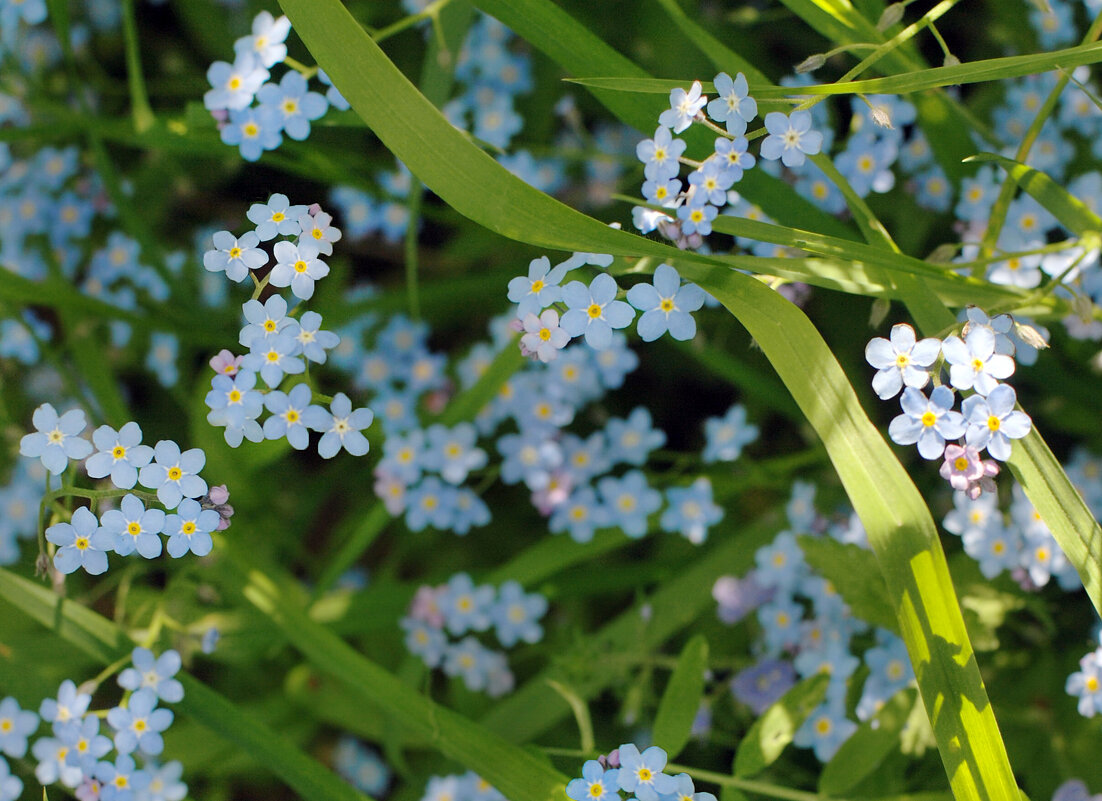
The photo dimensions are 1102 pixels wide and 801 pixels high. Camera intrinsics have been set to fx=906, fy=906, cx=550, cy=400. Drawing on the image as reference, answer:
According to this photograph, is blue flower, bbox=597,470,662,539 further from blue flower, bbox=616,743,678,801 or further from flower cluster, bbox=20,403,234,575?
flower cluster, bbox=20,403,234,575

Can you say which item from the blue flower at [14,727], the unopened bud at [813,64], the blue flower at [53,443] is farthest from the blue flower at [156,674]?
the unopened bud at [813,64]

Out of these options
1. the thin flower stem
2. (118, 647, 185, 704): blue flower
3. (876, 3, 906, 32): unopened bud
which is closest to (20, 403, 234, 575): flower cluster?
(118, 647, 185, 704): blue flower

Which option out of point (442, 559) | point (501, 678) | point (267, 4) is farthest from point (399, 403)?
point (267, 4)

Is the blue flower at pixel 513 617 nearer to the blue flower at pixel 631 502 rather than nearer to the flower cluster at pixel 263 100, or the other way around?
the blue flower at pixel 631 502

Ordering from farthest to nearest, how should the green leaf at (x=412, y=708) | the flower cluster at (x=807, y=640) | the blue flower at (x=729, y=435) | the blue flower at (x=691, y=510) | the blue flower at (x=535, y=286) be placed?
1. the blue flower at (x=729, y=435)
2. the blue flower at (x=691, y=510)
3. the flower cluster at (x=807, y=640)
4. the green leaf at (x=412, y=708)
5. the blue flower at (x=535, y=286)

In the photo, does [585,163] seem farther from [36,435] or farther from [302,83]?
[36,435]

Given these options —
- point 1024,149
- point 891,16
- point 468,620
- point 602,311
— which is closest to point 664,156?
point 602,311
